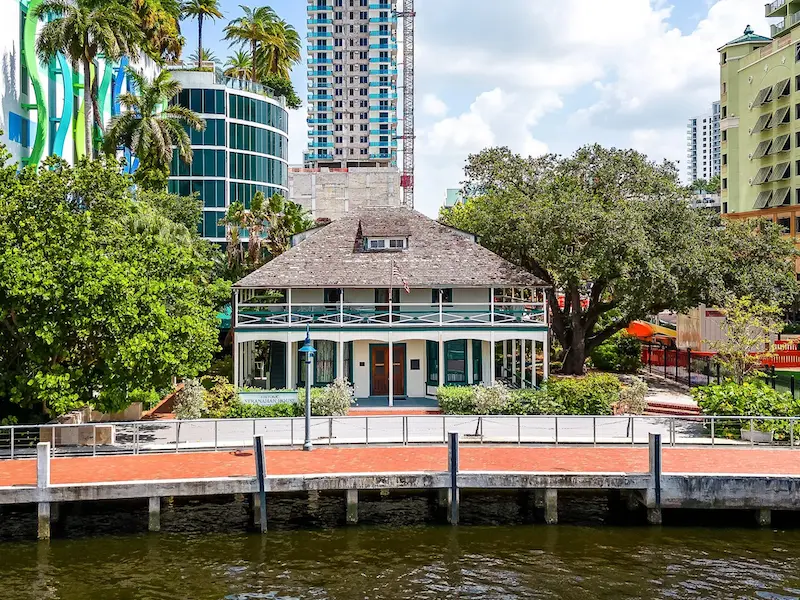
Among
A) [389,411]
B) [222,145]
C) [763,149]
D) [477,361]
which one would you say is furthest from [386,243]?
[763,149]

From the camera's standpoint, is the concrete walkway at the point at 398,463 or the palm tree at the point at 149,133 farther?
the palm tree at the point at 149,133

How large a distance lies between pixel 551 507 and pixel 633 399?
1074cm

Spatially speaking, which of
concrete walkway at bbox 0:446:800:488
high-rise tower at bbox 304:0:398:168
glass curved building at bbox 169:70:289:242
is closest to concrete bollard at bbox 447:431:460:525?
concrete walkway at bbox 0:446:800:488

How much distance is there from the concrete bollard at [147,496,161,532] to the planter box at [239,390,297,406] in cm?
1096

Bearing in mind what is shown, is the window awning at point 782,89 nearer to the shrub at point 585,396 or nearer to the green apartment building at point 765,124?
the green apartment building at point 765,124

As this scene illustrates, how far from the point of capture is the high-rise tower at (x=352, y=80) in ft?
517

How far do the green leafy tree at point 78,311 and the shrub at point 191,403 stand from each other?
74.5 inches

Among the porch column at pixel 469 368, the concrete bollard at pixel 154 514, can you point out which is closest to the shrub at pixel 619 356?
the porch column at pixel 469 368

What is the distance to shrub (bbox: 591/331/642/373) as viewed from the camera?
47.0 meters

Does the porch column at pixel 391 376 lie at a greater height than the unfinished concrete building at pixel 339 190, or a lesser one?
lesser

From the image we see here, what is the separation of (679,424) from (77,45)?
108 feet

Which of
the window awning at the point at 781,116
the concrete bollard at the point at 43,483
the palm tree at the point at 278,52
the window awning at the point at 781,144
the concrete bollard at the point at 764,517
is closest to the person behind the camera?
the concrete bollard at the point at 43,483

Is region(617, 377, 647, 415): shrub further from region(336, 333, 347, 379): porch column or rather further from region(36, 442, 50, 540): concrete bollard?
region(36, 442, 50, 540): concrete bollard

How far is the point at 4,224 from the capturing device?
2733 cm
